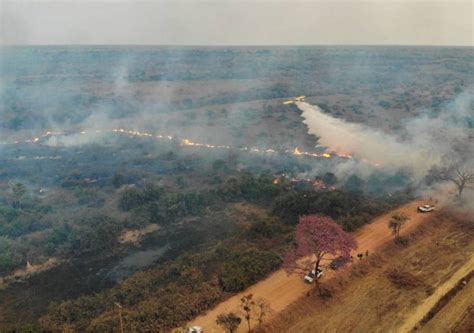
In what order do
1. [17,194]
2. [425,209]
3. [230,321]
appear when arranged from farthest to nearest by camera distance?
[17,194] < [425,209] < [230,321]

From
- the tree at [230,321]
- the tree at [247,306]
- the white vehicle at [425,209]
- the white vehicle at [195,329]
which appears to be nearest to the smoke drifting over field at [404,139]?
the white vehicle at [425,209]

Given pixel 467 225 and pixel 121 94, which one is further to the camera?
pixel 121 94

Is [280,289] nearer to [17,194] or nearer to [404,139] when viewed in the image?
[17,194]

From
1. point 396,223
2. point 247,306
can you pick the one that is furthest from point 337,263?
point 247,306

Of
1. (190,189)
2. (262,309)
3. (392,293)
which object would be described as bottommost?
(190,189)

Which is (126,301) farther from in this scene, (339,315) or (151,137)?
(151,137)

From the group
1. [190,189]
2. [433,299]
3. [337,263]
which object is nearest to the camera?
[433,299]

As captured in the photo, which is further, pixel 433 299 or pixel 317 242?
pixel 317 242

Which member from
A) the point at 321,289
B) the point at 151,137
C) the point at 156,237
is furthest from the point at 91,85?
the point at 321,289
